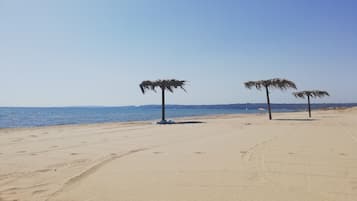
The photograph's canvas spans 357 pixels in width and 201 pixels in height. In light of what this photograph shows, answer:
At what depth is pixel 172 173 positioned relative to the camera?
5.72 m

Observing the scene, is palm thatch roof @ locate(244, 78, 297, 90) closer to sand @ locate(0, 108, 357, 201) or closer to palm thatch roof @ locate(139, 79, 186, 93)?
palm thatch roof @ locate(139, 79, 186, 93)

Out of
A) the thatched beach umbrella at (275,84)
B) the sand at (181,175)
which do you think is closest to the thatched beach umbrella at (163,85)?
the thatched beach umbrella at (275,84)

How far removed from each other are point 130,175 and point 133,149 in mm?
3400

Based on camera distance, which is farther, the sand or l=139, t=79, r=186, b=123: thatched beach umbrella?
l=139, t=79, r=186, b=123: thatched beach umbrella

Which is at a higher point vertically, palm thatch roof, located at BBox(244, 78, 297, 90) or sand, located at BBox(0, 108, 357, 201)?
palm thatch roof, located at BBox(244, 78, 297, 90)

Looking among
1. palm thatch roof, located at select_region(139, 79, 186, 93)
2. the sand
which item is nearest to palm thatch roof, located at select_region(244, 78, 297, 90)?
palm thatch roof, located at select_region(139, 79, 186, 93)

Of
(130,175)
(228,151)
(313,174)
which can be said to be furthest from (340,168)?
(130,175)

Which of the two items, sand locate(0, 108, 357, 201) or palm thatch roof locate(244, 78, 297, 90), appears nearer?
sand locate(0, 108, 357, 201)

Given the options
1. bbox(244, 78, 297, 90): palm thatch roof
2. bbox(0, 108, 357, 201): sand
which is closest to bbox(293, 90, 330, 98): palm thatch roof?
bbox(244, 78, 297, 90): palm thatch roof

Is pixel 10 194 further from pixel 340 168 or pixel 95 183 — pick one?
pixel 340 168

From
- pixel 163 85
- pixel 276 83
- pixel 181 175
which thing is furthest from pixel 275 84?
pixel 181 175

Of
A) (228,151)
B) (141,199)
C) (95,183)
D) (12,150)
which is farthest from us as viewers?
(12,150)

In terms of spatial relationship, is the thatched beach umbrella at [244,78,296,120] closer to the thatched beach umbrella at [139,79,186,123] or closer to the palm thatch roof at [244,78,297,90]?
the palm thatch roof at [244,78,297,90]

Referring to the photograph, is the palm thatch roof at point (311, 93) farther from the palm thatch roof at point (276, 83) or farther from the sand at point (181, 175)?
the sand at point (181, 175)
